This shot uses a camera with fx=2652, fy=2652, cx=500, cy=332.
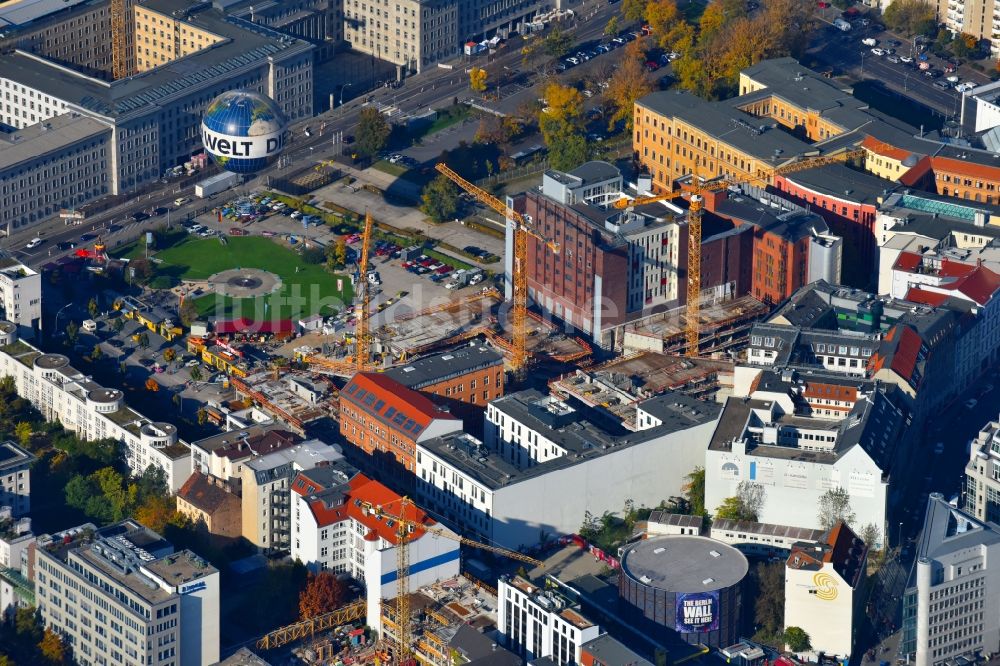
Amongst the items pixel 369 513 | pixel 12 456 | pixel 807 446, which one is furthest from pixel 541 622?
pixel 12 456

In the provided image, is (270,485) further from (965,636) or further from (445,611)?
(965,636)

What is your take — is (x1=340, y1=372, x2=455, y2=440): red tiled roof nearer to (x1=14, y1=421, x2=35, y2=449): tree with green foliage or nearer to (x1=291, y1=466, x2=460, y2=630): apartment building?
(x1=291, y1=466, x2=460, y2=630): apartment building

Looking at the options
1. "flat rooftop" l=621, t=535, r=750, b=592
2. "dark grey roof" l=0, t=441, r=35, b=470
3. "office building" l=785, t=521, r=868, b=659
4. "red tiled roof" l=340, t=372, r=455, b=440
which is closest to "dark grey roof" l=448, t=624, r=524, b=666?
"flat rooftop" l=621, t=535, r=750, b=592

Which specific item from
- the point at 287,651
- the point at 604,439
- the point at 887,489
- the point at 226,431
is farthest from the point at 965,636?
the point at 226,431

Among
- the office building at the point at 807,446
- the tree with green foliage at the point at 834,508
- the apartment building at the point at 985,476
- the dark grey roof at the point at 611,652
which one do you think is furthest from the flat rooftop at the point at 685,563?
the apartment building at the point at 985,476

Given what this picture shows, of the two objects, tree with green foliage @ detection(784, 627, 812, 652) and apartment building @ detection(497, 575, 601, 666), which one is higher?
apartment building @ detection(497, 575, 601, 666)

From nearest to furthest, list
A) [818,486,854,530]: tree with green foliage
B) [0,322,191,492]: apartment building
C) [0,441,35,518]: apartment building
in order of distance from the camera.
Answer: [818,486,854,530]: tree with green foliage, [0,441,35,518]: apartment building, [0,322,191,492]: apartment building
